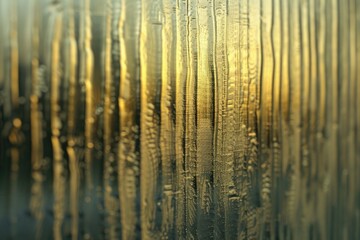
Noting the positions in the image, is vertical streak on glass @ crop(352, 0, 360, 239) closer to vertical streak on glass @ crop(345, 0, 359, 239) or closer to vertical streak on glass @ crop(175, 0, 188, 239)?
vertical streak on glass @ crop(345, 0, 359, 239)

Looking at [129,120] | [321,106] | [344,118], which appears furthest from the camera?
[344,118]

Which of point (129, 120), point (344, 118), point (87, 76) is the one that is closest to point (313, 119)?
point (344, 118)

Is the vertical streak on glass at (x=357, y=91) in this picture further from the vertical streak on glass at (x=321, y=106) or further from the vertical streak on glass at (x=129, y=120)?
the vertical streak on glass at (x=129, y=120)

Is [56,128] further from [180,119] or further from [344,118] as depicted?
[344,118]

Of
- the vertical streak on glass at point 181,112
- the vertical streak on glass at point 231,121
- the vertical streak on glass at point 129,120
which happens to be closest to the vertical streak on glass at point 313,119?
the vertical streak on glass at point 231,121

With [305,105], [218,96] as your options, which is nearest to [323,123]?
[305,105]

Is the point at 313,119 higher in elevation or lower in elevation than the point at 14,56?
lower

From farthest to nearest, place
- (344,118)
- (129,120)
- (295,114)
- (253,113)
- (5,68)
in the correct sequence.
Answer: (344,118)
(295,114)
(253,113)
(129,120)
(5,68)
